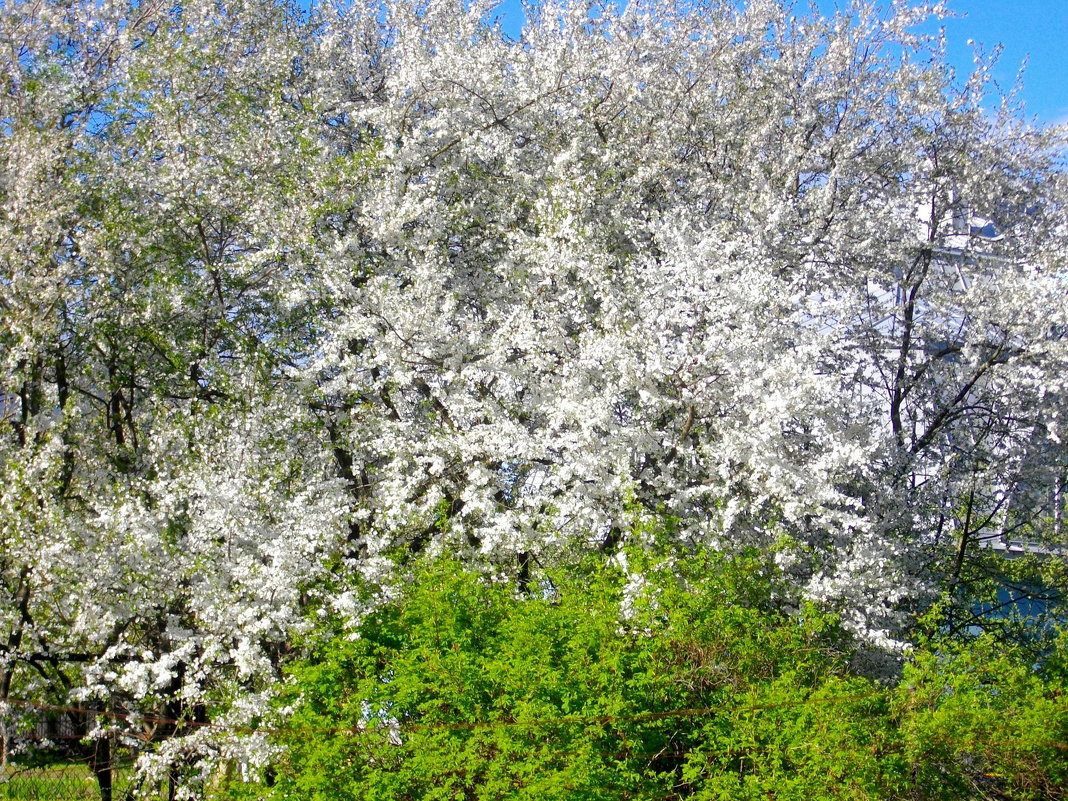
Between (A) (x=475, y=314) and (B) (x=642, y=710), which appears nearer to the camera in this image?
(B) (x=642, y=710)

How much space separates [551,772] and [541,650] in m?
0.88

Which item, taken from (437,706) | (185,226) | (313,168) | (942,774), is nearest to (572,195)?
(313,168)

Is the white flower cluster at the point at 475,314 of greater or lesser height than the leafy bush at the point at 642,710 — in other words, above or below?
above

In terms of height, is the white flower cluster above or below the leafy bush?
above


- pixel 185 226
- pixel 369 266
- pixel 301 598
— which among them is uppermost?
pixel 185 226

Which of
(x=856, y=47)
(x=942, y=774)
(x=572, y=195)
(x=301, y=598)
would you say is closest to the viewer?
(x=942, y=774)

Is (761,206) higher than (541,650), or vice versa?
(761,206)

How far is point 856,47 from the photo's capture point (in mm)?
11500

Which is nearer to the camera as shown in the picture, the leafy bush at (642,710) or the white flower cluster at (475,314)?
the leafy bush at (642,710)

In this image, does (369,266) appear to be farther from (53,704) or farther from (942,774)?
(942,774)

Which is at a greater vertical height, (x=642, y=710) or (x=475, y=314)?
(x=475, y=314)

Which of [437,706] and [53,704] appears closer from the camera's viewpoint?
[437,706]

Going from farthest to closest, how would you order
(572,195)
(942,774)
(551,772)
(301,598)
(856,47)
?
1. (856,47)
2. (572,195)
3. (301,598)
4. (942,774)
5. (551,772)

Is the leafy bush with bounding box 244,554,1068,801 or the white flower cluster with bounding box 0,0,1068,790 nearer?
the leafy bush with bounding box 244,554,1068,801
